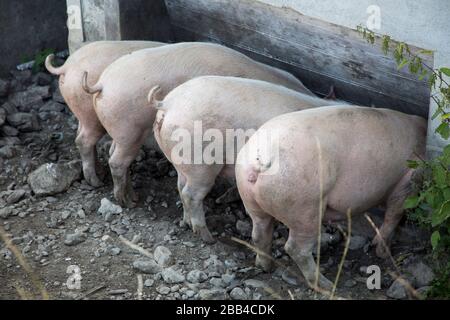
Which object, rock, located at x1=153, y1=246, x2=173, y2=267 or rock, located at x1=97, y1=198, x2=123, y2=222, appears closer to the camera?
rock, located at x1=153, y1=246, x2=173, y2=267

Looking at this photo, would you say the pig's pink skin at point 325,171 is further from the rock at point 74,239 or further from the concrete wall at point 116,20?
the concrete wall at point 116,20

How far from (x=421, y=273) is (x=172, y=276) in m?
1.22

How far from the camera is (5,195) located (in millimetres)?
5730

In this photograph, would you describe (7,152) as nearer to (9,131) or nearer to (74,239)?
(9,131)

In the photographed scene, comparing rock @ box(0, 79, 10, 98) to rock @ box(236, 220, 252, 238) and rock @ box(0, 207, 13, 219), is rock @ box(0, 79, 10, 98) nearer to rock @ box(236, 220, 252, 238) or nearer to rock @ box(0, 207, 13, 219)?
rock @ box(0, 207, 13, 219)

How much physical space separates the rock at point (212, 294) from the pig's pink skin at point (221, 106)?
0.64 meters

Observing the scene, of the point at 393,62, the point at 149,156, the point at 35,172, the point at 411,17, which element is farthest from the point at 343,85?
Answer: the point at 35,172

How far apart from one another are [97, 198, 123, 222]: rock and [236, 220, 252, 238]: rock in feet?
2.29

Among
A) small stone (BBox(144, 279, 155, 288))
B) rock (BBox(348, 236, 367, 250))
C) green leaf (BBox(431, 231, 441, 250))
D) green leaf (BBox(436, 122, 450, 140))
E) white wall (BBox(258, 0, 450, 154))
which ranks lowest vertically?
small stone (BBox(144, 279, 155, 288))

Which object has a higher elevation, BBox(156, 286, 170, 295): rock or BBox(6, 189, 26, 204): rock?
BBox(156, 286, 170, 295): rock

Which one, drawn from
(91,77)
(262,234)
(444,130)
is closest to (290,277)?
(262,234)

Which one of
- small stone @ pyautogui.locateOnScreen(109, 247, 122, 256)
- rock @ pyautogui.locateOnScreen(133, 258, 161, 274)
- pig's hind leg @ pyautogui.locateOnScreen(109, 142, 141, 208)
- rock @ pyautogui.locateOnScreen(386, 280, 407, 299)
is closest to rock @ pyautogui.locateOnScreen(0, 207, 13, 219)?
pig's hind leg @ pyautogui.locateOnScreen(109, 142, 141, 208)

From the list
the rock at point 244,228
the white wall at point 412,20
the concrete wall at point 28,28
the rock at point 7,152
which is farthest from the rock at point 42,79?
the white wall at point 412,20

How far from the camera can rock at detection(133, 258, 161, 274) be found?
490 centimetres
